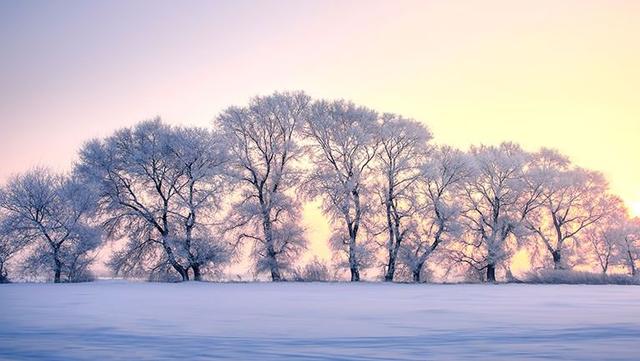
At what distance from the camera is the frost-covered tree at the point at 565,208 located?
38.8m

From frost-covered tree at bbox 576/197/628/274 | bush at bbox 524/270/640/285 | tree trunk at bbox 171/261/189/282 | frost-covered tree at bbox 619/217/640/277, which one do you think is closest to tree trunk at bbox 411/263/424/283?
bush at bbox 524/270/640/285

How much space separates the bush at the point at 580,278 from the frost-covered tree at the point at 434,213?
566cm

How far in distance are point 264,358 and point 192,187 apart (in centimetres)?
2944

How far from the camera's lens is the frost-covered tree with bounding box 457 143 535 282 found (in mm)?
36000

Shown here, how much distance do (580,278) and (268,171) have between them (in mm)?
18361

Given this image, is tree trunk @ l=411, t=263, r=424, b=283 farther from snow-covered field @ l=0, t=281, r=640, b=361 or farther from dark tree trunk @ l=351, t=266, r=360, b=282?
snow-covered field @ l=0, t=281, r=640, b=361

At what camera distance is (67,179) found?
34406mm

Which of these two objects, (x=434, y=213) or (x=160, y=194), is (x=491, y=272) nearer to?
(x=434, y=213)

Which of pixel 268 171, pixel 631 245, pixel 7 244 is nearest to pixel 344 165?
pixel 268 171

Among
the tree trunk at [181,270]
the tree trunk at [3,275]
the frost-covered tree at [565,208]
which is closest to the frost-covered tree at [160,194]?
the tree trunk at [181,270]

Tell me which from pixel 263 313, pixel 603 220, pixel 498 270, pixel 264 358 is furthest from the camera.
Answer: pixel 603 220

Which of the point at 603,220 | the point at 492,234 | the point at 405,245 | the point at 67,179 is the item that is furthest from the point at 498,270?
the point at 67,179

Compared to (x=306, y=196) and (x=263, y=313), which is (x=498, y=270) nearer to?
(x=306, y=196)

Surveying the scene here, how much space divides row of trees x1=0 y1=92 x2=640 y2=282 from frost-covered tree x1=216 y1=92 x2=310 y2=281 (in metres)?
0.07
